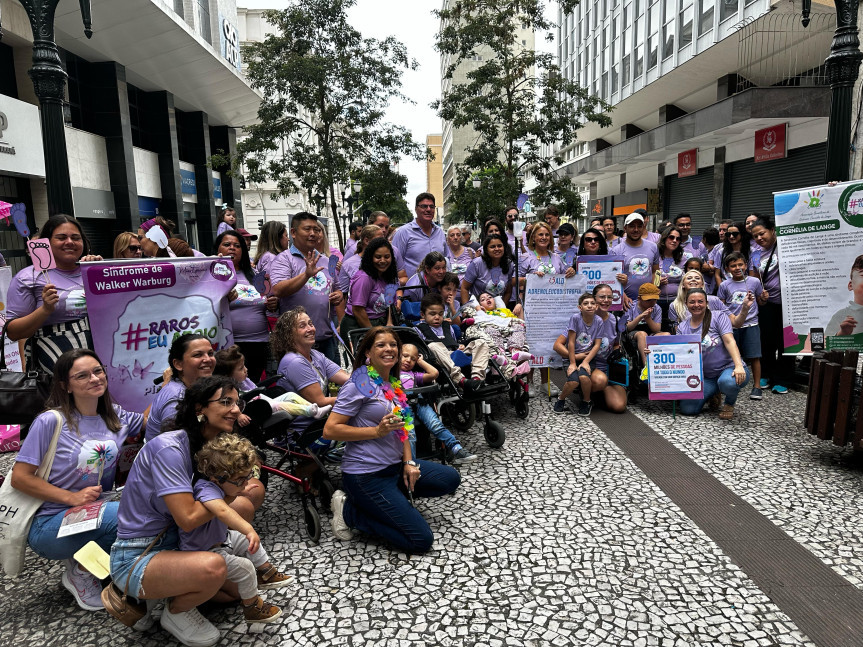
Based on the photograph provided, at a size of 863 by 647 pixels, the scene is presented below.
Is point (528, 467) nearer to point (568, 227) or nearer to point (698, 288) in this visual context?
point (698, 288)

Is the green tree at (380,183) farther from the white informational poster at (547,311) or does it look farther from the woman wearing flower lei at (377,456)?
the woman wearing flower lei at (377,456)

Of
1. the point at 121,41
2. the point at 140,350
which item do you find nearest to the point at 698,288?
the point at 140,350

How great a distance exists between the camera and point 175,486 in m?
2.62

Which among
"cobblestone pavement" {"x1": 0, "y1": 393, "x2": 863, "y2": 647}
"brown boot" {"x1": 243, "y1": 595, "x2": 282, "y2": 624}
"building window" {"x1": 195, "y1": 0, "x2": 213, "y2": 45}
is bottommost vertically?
"cobblestone pavement" {"x1": 0, "y1": 393, "x2": 863, "y2": 647}

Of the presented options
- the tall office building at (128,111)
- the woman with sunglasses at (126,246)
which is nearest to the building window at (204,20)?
the tall office building at (128,111)

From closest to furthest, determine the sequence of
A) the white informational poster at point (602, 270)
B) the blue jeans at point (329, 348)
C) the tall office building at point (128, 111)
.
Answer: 1. the blue jeans at point (329, 348)
2. the white informational poster at point (602, 270)
3. the tall office building at point (128, 111)

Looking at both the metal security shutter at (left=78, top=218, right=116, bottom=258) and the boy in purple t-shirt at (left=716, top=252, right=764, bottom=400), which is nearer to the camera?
the boy in purple t-shirt at (left=716, top=252, right=764, bottom=400)

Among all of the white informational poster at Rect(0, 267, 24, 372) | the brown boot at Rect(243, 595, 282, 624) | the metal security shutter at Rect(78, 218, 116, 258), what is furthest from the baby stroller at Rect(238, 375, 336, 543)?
the metal security shutter at Rect(78, 218, 116, 258)

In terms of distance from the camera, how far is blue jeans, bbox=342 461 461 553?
3592 mm

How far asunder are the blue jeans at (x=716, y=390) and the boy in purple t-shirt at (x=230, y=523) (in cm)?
475

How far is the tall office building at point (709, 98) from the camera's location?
15.0 m

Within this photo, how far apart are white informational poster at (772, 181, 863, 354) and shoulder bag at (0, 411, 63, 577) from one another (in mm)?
5937

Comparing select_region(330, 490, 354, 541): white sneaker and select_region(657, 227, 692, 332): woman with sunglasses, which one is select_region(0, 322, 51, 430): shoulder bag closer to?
select_region(330, 490, 354, 541): white sneaker

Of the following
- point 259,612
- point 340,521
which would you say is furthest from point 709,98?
point 259,612
